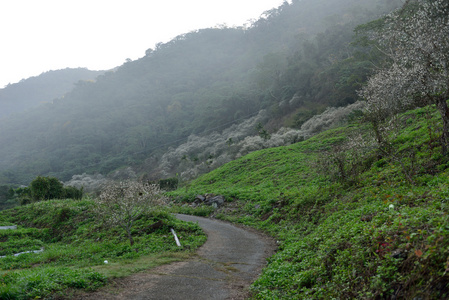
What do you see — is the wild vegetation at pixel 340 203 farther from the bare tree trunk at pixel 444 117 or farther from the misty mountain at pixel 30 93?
the misty mountain at pixel 30 93

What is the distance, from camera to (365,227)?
7168 mm

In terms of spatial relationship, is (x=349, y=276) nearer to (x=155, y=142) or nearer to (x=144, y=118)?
(x=155, y=142)

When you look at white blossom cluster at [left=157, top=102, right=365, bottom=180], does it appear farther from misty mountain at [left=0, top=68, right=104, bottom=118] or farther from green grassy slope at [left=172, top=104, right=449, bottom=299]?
misty mountain at [left=0, top=68, right=104, bottom=118]

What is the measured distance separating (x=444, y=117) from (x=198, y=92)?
122 m

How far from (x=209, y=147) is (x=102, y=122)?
64198 millimetres

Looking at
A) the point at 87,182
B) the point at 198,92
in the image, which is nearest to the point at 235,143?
the point at 87,182

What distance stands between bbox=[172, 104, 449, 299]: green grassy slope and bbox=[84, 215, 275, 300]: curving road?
76 cm

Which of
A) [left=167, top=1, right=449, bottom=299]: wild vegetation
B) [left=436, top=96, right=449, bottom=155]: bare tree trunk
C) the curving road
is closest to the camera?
[left=167, top=1, right=449, bottom=299]: wild vegetation

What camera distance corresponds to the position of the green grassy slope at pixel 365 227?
486cm

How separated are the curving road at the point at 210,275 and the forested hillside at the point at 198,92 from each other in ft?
150

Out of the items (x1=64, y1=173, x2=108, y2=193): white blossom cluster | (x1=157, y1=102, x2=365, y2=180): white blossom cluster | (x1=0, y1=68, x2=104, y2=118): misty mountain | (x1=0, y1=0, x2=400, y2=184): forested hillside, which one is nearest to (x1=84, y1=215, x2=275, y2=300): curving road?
(x1=157, y1=102, x2=365, y2=180): white blossom cluster

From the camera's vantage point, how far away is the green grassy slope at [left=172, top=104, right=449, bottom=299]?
486cm

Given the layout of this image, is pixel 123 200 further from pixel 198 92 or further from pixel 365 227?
pixel 198 92

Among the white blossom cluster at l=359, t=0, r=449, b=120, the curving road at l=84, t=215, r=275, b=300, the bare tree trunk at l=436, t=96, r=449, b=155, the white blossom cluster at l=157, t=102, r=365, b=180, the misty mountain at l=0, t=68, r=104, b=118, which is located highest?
the misty mountain at l=0, t=68, r=104, b=118
